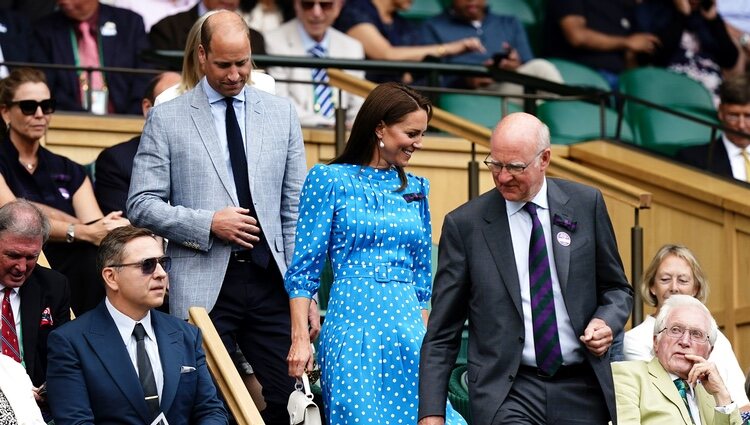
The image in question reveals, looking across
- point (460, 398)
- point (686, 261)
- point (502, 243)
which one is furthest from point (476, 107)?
point (502, 243)

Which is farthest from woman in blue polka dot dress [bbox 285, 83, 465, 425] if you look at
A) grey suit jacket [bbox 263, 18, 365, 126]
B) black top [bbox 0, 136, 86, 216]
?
grey suit jacket [bbox 263, 18, 365, 126]

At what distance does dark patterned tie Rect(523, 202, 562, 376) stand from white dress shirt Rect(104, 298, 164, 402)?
1.54 metres

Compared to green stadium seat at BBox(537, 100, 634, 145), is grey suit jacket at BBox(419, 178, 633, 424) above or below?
below

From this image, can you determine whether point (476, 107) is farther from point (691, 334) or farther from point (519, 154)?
point (519, 154)

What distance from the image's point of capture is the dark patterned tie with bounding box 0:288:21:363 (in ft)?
23.0

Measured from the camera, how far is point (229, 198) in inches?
282

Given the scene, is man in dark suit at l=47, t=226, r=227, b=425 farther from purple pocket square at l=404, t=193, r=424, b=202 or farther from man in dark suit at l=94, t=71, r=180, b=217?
man in dark suit at l=94, t=71, r=180, b=217

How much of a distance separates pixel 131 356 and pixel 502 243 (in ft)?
5.10

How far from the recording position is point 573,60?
42.6ft

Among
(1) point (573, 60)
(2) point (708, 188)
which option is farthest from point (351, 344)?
(1) point (573, 60)

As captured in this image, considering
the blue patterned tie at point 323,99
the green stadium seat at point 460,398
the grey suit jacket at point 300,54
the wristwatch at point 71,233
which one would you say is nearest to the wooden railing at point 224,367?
the green stadium seat at point 460,398

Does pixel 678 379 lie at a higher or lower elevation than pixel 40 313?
lower

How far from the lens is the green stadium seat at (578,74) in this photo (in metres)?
12.5

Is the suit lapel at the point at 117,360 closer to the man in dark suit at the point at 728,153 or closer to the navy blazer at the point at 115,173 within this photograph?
the navy blazer at the point at 115,173
